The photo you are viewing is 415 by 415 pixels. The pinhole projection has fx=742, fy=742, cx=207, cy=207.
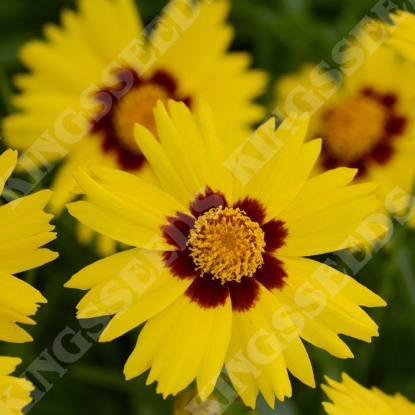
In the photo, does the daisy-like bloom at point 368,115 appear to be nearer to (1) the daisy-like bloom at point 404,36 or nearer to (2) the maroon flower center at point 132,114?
(2) the maroon flower center at point 132,114

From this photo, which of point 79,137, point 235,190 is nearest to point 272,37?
point 79,137

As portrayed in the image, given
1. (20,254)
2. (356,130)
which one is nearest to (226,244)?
(20,254)

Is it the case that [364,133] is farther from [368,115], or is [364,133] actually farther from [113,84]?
[113,84]

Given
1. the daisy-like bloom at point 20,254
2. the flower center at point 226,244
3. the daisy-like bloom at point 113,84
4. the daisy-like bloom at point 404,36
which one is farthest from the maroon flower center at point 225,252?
the daisy-like bloom at point 113,84

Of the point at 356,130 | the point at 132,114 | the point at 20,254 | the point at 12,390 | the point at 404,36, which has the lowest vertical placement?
the point at 12,390

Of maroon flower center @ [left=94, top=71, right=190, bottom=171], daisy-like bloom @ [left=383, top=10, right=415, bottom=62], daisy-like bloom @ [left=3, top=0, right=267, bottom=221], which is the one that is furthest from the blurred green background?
daisy-like bloom @ [left=383, top=10, right=415, bottom=62]

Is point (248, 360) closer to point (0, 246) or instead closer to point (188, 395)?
point (188, 395)
